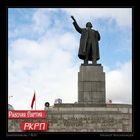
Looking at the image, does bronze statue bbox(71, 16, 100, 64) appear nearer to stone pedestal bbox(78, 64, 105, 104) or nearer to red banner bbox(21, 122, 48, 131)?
stone pedestal bbox(78, 64, 105, 104)

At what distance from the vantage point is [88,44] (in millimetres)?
25906

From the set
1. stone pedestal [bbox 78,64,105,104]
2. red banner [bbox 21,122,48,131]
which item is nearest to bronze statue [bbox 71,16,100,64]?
stone pedestal [bbox 78,64,105,104]

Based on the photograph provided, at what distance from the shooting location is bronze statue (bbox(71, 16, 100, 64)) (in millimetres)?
25828

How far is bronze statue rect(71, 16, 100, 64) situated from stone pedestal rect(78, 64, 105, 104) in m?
0.52

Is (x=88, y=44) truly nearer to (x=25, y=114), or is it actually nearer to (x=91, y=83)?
(x=91, y=83)

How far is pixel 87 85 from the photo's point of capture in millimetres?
25625

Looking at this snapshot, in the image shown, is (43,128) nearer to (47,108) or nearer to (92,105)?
(47,108)

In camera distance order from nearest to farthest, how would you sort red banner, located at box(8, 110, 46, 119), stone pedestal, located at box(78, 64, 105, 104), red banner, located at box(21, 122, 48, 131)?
red banner, located at box(21, 122, 48, 131) → red banner, located at box(8, 110, 46, 119) → stone pedestal, located at box(78, 64, 105, 104)

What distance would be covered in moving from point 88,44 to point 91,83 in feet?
7.50

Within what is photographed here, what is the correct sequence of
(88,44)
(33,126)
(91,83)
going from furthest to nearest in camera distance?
(88,44)
(91,83)
(33,126)

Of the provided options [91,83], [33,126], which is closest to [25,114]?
[33,126]

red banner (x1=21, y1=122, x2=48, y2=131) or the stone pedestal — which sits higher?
the stone pedestal

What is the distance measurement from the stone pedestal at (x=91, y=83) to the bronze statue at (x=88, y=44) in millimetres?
519
